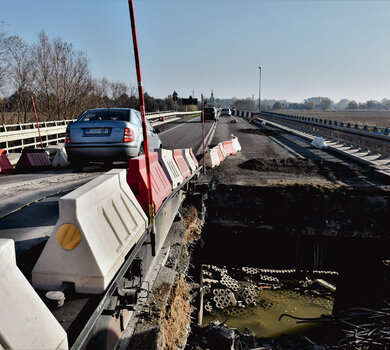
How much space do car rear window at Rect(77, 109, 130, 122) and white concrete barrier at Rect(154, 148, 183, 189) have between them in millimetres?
2594

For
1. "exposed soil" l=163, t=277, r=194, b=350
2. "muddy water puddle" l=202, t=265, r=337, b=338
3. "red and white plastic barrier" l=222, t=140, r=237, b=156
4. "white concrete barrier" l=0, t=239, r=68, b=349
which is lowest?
"muddy water puddle" l=202, t=265, r=337, b=338

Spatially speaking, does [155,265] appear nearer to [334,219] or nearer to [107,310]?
[107,310]

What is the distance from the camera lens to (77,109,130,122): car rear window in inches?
366

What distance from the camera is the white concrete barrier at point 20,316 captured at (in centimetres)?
185

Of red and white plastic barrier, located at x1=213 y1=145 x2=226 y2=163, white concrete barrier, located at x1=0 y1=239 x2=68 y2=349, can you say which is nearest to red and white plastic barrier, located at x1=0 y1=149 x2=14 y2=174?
red and white plastic barrier, located at x1=213 y1=145 x2=226 y2=163

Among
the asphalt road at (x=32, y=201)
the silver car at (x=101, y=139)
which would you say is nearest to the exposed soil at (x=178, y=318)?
the asphalt road at (x=32, y=201)

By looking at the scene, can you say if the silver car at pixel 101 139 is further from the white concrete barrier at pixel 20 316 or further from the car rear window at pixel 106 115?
the white concrete barrier at pixel 20 316

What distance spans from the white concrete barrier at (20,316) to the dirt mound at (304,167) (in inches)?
385

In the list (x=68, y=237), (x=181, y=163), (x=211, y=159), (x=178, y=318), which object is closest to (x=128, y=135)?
(x=181, y=163)

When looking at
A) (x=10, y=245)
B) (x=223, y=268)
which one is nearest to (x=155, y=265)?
(x=10, y=245)

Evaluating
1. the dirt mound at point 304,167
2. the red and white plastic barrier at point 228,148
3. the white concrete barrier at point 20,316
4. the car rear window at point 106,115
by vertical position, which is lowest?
the dirt mound at point 304,167

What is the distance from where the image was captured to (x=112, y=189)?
151 inches

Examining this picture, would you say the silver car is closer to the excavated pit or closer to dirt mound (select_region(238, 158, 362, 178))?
the excavated pit

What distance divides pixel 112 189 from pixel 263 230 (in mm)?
5938
